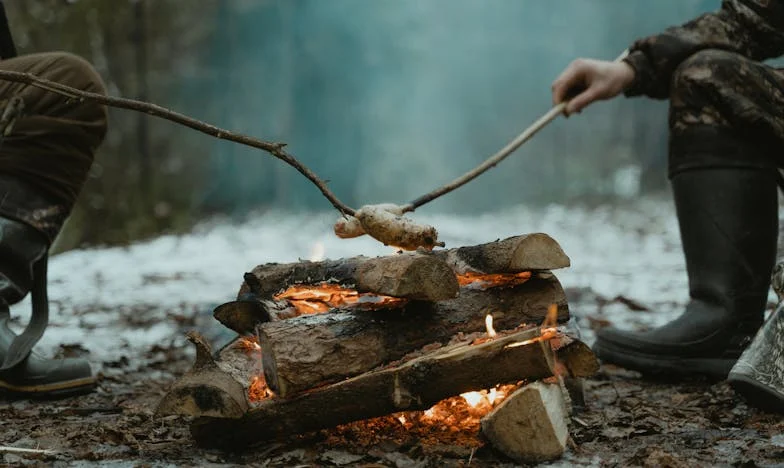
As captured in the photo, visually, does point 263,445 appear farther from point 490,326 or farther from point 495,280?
point 495,280

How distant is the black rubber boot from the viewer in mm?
2352

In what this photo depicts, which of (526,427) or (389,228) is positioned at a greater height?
(389,228)

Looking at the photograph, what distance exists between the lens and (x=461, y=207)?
14.8m

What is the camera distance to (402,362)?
5.29 ft

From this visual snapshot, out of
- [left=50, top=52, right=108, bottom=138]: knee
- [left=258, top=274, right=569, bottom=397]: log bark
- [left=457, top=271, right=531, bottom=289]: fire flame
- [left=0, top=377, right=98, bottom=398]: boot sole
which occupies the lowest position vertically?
[left=258, top=274, right=569, bottom=397]: log bark

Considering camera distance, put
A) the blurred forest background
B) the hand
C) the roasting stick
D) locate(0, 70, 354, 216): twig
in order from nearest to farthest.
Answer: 1. locate(0, 70, 354, 216): twig
2. the roasting stick
3. the hand
4. the blurred forest background

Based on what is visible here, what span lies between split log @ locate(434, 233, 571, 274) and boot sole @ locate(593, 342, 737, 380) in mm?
1005

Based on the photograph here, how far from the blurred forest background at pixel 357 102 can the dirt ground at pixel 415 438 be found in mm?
8599

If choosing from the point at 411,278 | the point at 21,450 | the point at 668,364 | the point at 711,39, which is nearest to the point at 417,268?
the point at 411,278

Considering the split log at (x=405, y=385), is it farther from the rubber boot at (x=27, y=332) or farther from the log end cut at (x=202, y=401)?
the rubber boot at (x=27, y=332)

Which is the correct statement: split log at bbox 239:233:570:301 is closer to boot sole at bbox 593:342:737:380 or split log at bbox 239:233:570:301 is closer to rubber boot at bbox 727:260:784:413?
rubber boot at bbox 727:260:784:413

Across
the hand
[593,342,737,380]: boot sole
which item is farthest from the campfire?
the hand

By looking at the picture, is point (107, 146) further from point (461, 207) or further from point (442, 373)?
point (442, 373)

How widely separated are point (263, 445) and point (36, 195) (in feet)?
4.32
